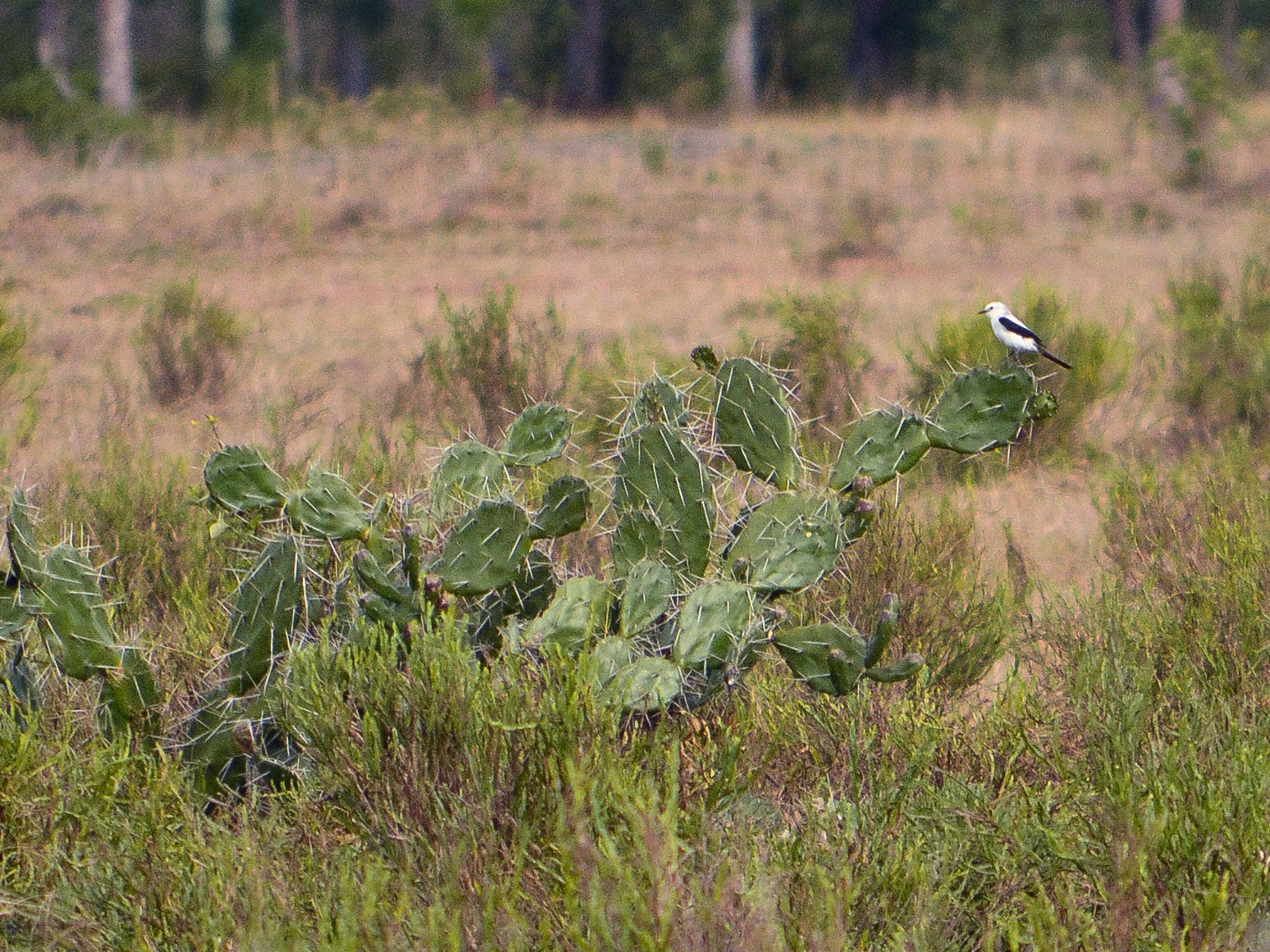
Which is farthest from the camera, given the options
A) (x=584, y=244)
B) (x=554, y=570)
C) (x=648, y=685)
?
(x=584, y=244)

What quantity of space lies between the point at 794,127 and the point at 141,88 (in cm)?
1149

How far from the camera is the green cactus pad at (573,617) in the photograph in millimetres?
2898

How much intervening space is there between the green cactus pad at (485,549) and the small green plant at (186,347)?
438 centimetres

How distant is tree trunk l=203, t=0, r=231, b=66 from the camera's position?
1065 inches

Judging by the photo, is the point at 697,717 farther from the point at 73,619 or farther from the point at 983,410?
the point at 73,619

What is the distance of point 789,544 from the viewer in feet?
9.96

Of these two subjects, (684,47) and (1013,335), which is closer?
(1013,335)

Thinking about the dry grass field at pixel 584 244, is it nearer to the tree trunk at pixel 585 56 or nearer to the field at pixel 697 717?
the field at pixel 697 717

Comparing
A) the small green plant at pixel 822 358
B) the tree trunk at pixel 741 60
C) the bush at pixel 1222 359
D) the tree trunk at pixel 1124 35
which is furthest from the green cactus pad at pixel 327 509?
the tree trunk at pixel 1124 35

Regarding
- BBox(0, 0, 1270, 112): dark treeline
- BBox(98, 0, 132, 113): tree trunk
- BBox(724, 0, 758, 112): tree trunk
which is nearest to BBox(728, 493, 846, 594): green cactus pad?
BBox(98, 0, 132, 113): tree trunk

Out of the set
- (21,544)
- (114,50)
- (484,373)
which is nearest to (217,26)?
(114,50)

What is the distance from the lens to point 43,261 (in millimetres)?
10414

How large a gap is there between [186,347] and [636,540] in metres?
4.64

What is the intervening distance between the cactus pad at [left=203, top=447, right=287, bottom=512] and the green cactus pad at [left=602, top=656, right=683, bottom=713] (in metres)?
0.80
